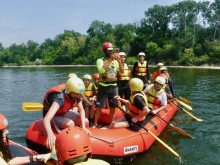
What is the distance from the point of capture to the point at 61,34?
8856 cm

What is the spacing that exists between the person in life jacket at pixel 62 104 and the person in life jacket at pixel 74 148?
175 centimetres

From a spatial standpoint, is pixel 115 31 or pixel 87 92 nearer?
pixel 87 92

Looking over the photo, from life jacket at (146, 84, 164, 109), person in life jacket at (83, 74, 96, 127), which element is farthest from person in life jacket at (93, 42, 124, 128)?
life jacket at (146, 84, 164, 109)

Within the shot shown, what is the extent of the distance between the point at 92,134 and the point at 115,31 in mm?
58340

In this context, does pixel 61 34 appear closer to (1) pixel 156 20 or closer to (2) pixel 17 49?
(2) pixel 17 49

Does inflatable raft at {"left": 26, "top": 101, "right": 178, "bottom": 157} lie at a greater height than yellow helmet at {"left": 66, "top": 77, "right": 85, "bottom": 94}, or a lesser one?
lesser

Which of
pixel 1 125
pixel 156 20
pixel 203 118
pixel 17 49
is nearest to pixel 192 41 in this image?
pixel 156 20

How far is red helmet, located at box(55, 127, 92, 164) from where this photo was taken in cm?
169

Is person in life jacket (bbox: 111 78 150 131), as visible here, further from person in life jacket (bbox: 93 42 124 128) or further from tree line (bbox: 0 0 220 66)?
tree line (bbox: 0 0 220 66)

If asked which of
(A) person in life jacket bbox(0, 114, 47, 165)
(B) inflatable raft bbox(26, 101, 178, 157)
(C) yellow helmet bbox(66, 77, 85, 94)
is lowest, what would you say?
(B) inflatable raft bbox(26, 101, 178, 157)

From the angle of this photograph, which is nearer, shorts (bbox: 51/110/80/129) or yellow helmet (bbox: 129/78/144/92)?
shorts (bbox: 51/110/80/129)

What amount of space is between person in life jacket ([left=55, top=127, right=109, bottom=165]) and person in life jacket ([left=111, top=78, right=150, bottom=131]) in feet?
9.87

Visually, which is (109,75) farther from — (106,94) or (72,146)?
(72,146)

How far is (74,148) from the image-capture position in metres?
1.69
